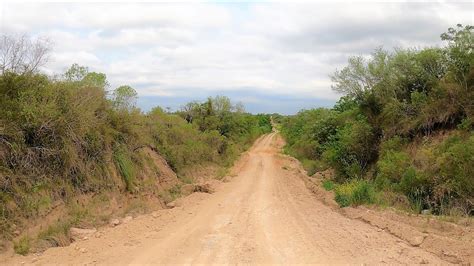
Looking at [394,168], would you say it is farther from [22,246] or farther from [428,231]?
[22,246]

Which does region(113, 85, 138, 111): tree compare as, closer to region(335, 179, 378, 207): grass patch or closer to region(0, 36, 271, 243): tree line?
region(0, 36, 271, 243): tree line

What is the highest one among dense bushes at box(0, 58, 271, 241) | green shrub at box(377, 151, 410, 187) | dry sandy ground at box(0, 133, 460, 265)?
dense bushes at box(0, 58, 271, 241)

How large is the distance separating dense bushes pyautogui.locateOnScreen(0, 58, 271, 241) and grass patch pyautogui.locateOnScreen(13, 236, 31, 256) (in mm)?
444

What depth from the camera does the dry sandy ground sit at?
28.7ft

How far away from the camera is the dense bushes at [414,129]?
49.6ft

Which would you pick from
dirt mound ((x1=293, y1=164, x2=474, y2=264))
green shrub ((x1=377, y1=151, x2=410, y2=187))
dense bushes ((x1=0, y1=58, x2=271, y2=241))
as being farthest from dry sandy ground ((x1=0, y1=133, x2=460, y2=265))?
green shrub ((x1=377, y1=151, x2=410, y2=187))

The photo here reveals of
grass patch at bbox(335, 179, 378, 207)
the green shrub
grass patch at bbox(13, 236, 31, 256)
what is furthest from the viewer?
the green shrub

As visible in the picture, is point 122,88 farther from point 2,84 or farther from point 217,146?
point 217,146

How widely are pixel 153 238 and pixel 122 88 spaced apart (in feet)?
37.0

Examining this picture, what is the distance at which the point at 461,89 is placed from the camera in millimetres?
19578

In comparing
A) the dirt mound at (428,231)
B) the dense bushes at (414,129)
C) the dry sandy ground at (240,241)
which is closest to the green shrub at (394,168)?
the dense bushes at (414,129)

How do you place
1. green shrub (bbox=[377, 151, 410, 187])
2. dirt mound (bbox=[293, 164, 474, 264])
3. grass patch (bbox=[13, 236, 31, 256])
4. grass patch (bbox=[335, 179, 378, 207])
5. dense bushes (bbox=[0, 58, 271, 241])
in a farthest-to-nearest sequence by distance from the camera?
green shrub (bbox=[377, 151, 410, 187]) < grass patch (bbox=[335, 179, 378, 207]) < dense bushes (bbox=[0, 58, 271, 241]) < grass patch (bbox=[13, 236, 31, 256]) < dirt mound (bbox=[293, 164, 474, 264])

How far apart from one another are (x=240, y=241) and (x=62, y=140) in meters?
6.62

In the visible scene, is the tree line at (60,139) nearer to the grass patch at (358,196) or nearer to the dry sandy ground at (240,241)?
the dry sandy ground at (240,241)
